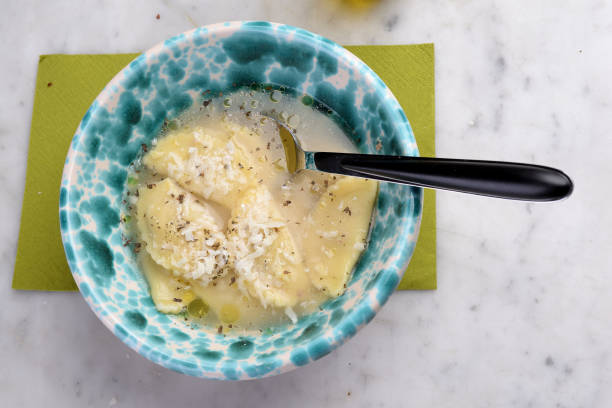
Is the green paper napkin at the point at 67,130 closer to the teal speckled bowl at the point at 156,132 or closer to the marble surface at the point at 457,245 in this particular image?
the marble surface at the point at 457,245

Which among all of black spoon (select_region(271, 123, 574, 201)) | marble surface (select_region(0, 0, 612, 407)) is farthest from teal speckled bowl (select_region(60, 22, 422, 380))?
marble surface (select_region(0, 0, 612, 407))

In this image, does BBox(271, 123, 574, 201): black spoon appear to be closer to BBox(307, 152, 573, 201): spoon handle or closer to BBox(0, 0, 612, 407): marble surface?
BBox(307, 152, 573, 201): spoon handle

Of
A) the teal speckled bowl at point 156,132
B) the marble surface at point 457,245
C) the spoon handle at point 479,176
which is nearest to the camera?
the spoon handle at point 479,176

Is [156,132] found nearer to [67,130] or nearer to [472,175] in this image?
[67,130]

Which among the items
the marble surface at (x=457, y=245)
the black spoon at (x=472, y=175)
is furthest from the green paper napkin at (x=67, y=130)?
the black spoon at (x=472, y=175)

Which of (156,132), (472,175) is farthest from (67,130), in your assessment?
(472,175)

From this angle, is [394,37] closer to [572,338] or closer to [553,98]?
[553,98]
